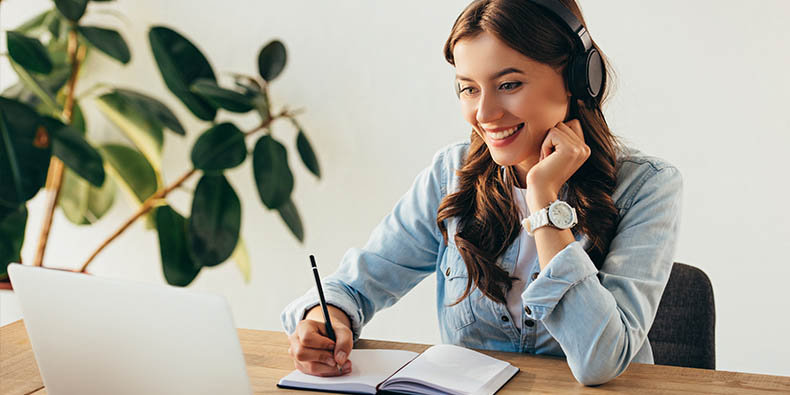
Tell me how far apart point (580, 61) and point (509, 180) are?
0.30 m

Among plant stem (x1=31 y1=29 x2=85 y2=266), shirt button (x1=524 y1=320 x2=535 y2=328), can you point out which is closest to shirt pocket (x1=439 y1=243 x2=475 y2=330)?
shirt button (x1=524 y1=320 x2=535 y2=328)

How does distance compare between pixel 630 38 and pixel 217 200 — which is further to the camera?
pixel 217 200

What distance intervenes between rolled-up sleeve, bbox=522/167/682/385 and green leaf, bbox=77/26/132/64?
182cm

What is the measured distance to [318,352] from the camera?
1.31 m

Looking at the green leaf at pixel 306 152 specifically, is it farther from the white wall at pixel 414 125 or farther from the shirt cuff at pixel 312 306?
the shirt cuff at pixel 312 306

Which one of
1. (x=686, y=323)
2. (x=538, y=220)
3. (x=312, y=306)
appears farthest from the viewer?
(x=686, y=323)

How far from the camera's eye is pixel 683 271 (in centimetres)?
158

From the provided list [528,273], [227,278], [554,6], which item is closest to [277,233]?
[227,278]

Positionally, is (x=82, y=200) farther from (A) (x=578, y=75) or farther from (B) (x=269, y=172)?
(A) (x=578, y=75)

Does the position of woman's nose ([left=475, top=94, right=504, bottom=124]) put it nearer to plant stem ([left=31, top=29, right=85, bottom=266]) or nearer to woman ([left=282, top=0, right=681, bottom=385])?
woman ([left=282, top=0, right=681, bottom=385])

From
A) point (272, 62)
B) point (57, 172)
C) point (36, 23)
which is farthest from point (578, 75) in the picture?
point (36, 23)

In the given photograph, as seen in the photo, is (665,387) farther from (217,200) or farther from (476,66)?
(217,200)

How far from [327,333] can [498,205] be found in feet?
1.41

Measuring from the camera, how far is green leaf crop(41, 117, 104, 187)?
229 centimetres
